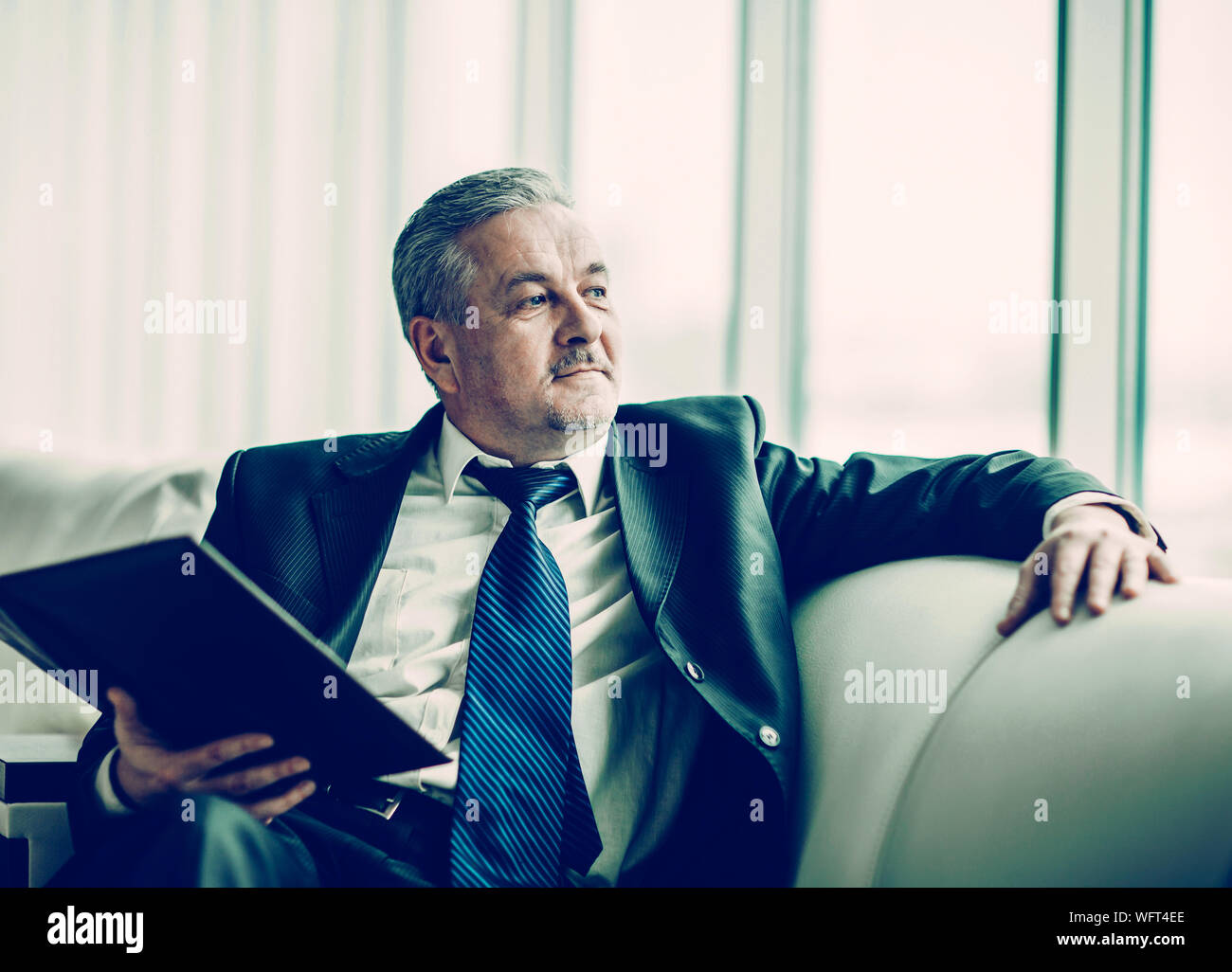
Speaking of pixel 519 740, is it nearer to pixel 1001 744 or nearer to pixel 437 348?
pixel 1001 744

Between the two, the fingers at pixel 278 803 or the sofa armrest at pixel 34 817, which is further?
the sofa armrest at pixel 34 817

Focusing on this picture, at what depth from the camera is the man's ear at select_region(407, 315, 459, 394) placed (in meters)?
1.57

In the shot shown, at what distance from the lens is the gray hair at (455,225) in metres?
1.52

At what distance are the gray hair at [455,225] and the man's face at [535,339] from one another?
0.06 ft

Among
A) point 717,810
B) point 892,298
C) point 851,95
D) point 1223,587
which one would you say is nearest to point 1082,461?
point 892,298

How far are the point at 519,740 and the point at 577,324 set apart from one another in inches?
25.0

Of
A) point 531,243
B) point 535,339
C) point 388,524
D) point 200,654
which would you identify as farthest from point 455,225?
point 200,654

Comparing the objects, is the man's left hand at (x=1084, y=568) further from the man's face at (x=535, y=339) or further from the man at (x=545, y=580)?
the man's face at (x=535, y=339)

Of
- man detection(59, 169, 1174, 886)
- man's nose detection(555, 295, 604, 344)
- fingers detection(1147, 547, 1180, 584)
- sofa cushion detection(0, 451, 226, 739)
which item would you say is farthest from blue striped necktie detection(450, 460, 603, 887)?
fingers detection(1147, 547, 1180, 584)

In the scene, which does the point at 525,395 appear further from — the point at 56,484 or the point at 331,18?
the point at 331,18

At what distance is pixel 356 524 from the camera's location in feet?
4.55

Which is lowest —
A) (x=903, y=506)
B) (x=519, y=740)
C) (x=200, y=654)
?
(x=519, y=740)

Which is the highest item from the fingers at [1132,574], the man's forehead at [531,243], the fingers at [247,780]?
the man's forehead at [531,243]

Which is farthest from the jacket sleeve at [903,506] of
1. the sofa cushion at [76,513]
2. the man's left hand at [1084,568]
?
the sofa cushion at [76,513]
